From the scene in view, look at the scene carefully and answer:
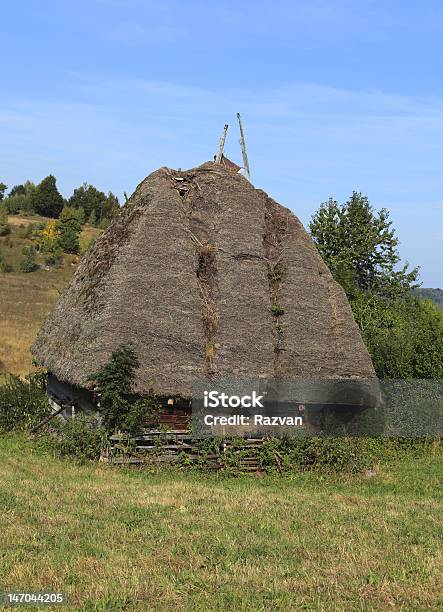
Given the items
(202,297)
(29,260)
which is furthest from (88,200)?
(202,297)

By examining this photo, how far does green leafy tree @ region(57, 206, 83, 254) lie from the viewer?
212ft

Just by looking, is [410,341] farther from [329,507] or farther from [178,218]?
[329,507]

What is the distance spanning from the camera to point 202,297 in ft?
52.1

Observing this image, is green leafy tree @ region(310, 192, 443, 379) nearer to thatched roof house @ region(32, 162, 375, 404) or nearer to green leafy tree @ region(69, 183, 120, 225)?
thatched roof house @ region(32, 162, 375, 404)

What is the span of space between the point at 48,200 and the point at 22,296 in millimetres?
36657

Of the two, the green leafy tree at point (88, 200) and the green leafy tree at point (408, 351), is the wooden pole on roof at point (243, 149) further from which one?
the green leafy tree at point (88, 200)

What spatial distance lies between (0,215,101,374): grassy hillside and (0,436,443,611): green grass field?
10492 millimetres

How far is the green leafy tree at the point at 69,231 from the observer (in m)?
64.7

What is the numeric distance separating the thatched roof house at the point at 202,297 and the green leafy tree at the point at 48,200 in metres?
67.1

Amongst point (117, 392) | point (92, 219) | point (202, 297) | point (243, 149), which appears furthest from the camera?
point (92, 219)

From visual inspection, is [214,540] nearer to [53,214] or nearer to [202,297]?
[202,297]

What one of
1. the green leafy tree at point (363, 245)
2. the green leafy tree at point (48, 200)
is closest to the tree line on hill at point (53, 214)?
the green leafy tree at point (48, 200)

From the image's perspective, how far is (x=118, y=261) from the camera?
15578 mm

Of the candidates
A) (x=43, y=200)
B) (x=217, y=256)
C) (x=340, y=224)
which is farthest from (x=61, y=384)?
(x=43, y=200)
